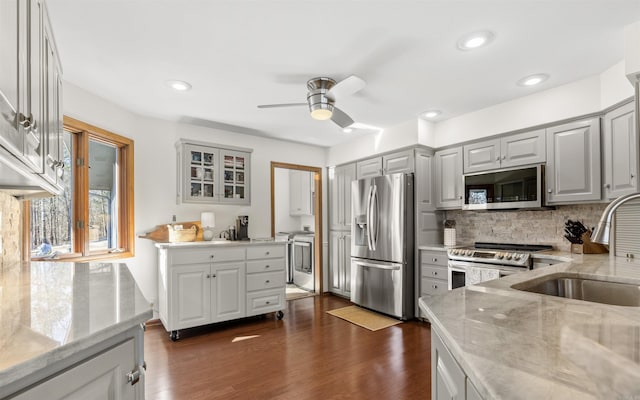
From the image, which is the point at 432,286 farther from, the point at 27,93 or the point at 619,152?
the point at 27,93

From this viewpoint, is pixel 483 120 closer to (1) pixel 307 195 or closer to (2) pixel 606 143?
(2) pixel 606 143

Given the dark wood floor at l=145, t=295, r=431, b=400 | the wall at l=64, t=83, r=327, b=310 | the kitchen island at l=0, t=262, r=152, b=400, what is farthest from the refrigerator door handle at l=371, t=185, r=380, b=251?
the kitchen island at l=0, t=262, r=152, b=400

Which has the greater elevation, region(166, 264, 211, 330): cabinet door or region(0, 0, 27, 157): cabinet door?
region(0, 0, 27, 157): cabinet door

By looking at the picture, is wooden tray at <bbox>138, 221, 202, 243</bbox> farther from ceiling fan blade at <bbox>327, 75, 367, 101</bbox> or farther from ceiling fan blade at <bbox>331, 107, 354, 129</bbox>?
ceiling fan blade at <bbox>327, 75, 367, 101</bbox>

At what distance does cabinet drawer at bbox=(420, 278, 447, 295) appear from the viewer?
3.55 m

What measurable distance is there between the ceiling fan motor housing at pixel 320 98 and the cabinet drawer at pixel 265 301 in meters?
2.17

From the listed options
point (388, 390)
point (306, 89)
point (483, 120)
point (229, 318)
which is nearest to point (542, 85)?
point (483, 120)

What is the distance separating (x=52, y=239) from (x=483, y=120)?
14.1 ft

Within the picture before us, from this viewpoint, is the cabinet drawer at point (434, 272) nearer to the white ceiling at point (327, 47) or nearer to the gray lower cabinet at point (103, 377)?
the white ceiling at point (327, 47)

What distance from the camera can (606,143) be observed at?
2646mm

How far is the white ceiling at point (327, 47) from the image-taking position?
1.83 meters

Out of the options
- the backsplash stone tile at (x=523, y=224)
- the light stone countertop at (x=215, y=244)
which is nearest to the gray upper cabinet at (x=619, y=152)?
the backsplash stone tile at (x=523, y=224)

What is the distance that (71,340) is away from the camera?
0.77 m

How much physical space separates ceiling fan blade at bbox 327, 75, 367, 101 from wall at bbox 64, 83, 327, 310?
2188 mm
